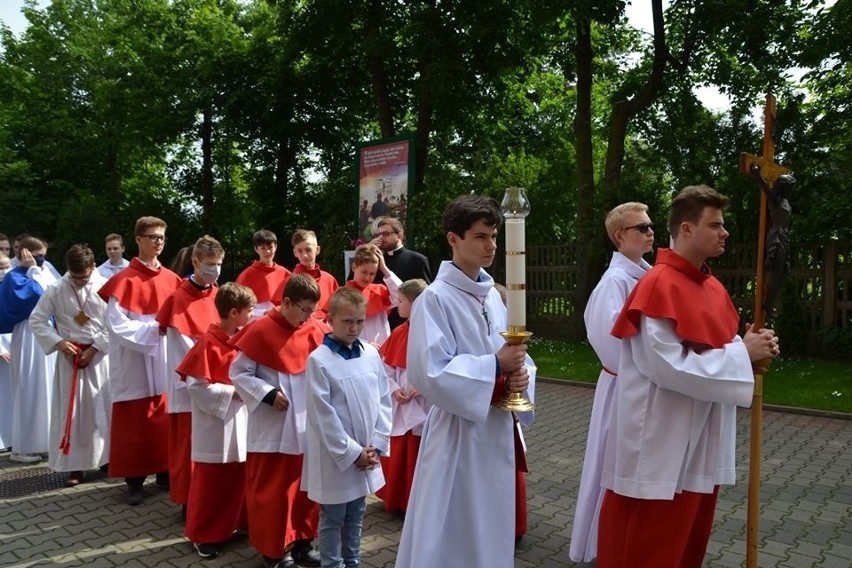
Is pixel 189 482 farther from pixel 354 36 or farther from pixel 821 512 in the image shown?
pixel 354 36

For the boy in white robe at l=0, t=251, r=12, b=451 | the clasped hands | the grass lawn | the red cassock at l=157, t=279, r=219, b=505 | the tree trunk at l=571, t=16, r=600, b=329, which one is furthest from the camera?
the tree trunk at l=571, t=16, r=600, b=329

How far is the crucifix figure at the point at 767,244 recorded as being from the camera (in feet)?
10.5

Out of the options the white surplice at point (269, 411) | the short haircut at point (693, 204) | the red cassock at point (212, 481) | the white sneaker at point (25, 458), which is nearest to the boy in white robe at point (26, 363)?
the white sneaker at point (25, 458)

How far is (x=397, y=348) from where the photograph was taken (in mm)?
5727

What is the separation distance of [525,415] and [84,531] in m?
3.79

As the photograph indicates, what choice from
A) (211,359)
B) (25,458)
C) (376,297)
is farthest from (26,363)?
(211,359)

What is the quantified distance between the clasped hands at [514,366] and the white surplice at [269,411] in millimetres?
1965

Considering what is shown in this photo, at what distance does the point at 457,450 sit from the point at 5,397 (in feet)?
24.0

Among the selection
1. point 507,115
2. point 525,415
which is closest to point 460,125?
point 507,115

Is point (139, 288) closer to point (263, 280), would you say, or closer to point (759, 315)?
point (263, 280)

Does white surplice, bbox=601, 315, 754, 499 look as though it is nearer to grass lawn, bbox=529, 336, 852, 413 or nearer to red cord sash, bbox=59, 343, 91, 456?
red cord sash, bbox=59, 343, 91, 456

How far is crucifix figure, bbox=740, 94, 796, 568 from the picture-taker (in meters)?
3.19

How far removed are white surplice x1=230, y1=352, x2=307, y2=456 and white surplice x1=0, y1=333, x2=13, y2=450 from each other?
529 centimetres

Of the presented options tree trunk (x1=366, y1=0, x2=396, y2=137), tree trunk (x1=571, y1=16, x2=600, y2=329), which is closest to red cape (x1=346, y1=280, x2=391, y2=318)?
tree trunk (x1=571, y1=16, x2=600, y2=329)
